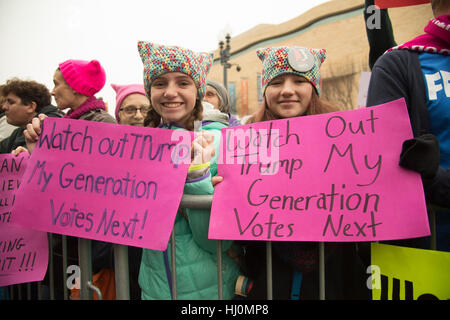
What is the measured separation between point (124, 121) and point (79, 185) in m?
1.91

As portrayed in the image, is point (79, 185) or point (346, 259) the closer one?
point (79, 185)

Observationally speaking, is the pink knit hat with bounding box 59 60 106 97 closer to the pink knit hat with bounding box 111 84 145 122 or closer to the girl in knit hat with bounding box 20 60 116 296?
the girl in knit hat with bounding box 20 60 116 296

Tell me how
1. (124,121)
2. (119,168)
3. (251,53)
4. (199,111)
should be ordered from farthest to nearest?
(251,53)
(124,121)
(199,111)
(119,168)

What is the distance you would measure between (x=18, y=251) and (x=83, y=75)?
1404 mm

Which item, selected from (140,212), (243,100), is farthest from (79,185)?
(243,100)

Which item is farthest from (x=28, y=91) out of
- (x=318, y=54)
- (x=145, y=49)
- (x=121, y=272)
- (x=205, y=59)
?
(x=318, y=54)

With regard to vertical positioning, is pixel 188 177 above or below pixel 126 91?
below

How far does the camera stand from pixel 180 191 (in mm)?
1178

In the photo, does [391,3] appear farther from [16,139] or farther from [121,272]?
[16,139]

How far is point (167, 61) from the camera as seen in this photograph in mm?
1572

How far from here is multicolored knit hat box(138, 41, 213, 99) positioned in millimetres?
1576

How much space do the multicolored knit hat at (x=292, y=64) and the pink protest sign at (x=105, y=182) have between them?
78cm

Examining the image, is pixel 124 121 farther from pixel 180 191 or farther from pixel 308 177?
pixel 308 177

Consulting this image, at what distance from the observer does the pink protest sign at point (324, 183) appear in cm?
104
